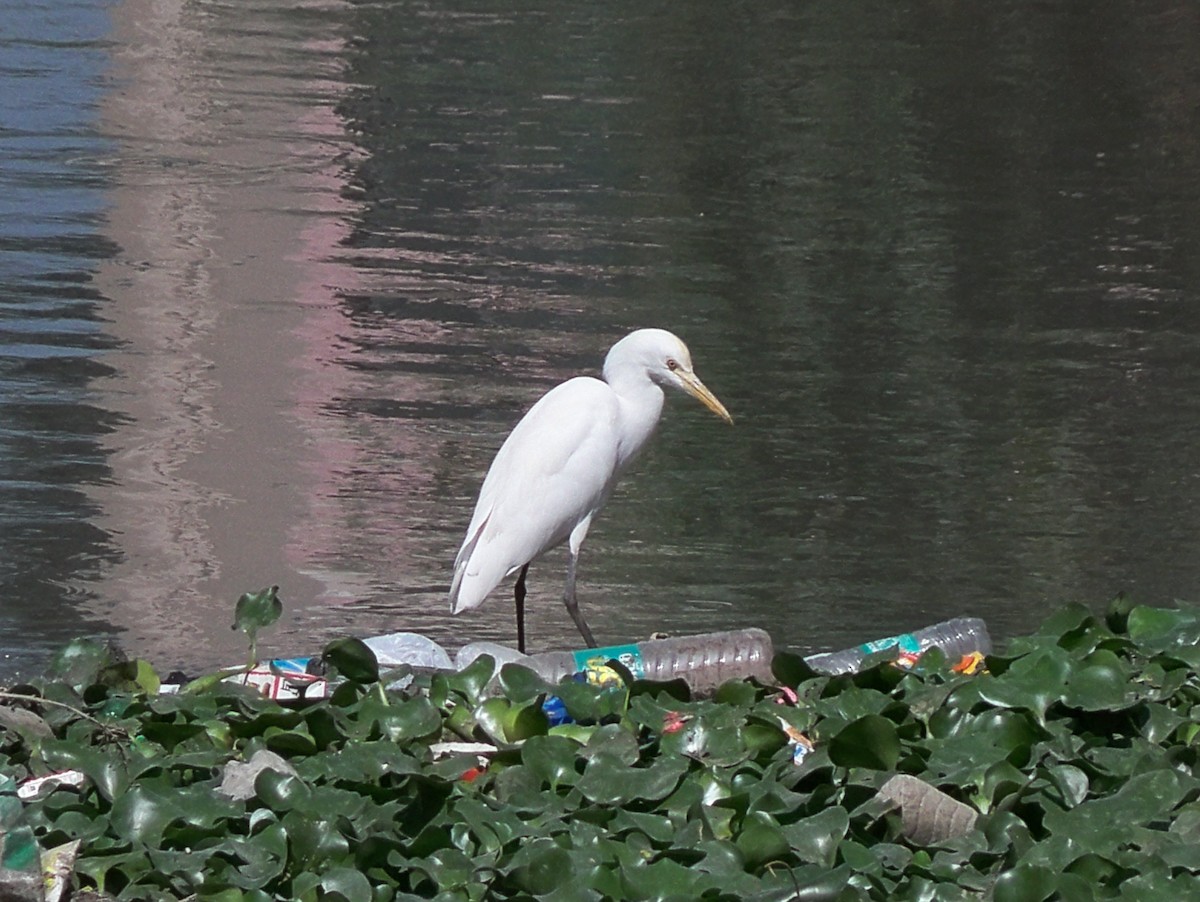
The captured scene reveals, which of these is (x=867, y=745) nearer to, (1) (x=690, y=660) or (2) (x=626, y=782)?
(2) (x=626, y=782)

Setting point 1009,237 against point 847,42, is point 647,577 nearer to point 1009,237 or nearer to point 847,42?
point 1009,237

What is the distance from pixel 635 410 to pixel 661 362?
17 centimetres

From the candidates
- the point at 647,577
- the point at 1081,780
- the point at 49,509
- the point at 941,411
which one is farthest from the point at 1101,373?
the point at 1081,780

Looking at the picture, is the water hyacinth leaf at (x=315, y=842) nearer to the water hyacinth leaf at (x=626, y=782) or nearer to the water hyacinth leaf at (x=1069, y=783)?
the water hyacinth leaf at (x=626, y=782)

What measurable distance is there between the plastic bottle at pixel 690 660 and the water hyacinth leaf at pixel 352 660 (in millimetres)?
656

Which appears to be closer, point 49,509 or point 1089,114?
point 49,509

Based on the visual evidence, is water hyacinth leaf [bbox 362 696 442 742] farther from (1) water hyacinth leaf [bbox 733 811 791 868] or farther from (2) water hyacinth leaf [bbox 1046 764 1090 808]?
(2) water hyacinth leaf [bbox 1046 764 1090 808]

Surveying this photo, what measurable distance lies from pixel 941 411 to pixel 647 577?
221cm

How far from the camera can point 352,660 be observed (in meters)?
4.32

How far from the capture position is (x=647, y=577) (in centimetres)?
643

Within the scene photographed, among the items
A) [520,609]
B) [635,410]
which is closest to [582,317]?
[635,410]

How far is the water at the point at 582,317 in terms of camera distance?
21.1ft

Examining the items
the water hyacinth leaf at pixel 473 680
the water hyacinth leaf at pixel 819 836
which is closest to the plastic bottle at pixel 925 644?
the water hyacinth leaf at pixel 473 680

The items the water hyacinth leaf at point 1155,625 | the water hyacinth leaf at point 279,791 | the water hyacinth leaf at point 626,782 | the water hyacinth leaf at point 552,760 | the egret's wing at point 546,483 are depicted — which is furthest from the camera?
the egret's wing at point 546,483
